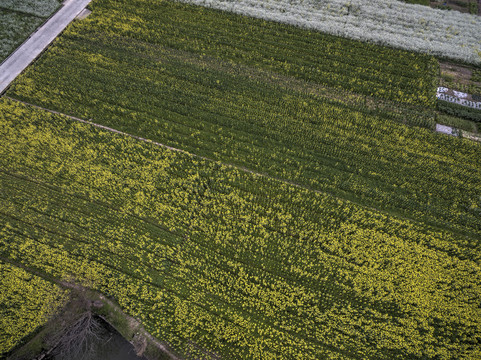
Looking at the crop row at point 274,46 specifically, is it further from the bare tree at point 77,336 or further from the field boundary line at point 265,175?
the bare tree at point 77,336

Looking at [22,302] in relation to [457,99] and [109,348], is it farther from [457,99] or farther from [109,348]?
[457,99]

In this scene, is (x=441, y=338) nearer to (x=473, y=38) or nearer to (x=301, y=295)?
(x=301, y=295)

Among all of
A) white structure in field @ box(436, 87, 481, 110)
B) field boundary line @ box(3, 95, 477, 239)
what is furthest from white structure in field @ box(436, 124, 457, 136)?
field boundary line @ box(3, 95, 477, 239)

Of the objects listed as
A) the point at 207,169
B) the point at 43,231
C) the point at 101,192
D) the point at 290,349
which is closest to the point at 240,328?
the point at 290,349

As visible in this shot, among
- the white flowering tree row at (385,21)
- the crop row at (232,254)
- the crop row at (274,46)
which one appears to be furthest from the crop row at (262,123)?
the white flowering tree row at (385,21)

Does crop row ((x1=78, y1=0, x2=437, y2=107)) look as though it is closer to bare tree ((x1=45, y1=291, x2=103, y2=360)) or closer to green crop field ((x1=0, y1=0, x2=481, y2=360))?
green crop field ((x1=0, y1=0, x2=481, y2=360))
